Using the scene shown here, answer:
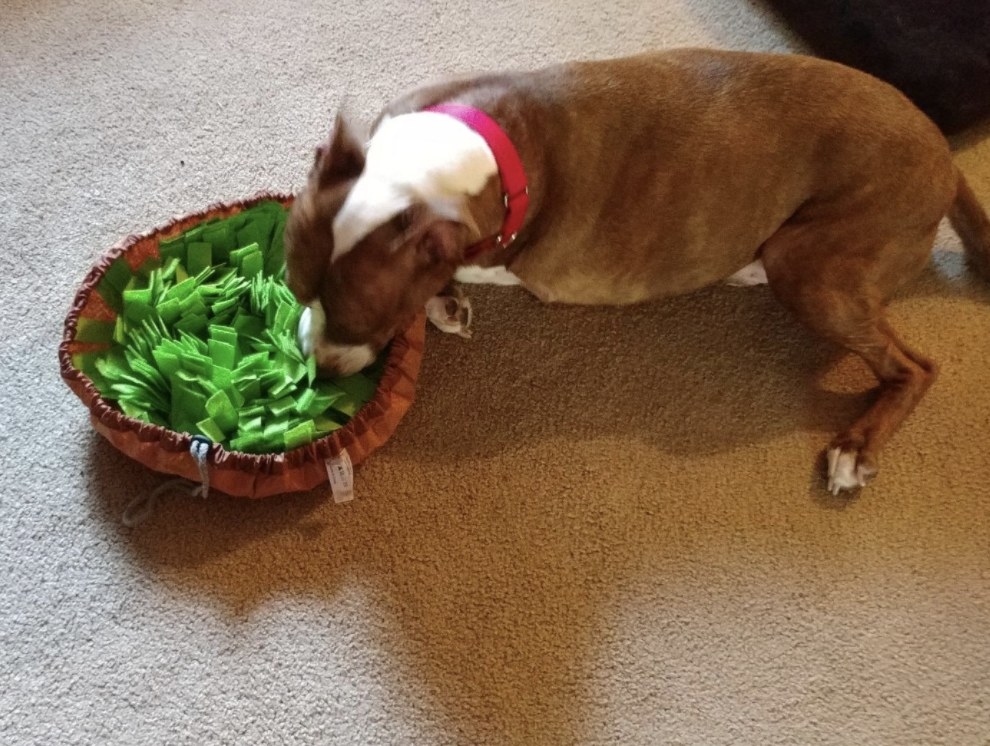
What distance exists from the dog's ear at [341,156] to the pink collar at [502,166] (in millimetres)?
180

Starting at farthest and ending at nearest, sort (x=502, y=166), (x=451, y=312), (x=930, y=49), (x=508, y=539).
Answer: (x=930, y=49) → (x=451, y=312) → (x=508, y=539) → (x=502, y=166)

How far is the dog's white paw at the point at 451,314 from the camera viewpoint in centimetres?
206

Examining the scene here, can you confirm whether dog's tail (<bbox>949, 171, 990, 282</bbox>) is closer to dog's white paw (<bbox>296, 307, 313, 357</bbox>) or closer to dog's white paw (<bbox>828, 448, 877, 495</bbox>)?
dog's white paw (<bbox>828, 448, 877, 495</bbox>)

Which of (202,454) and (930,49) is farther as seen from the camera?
(930,49)

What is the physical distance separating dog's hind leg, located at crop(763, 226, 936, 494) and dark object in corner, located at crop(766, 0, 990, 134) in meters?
0.59

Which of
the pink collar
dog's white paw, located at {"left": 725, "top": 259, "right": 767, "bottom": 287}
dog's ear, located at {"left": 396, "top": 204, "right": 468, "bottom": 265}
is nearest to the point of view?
dog's ear, located at {"left": 396, "top": 204, "right": 468, "bottom": 265}

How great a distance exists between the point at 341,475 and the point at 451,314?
0.47m

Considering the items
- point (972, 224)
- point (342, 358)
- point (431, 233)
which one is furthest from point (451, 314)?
point (972, 224)

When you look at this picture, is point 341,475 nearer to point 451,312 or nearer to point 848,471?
point 451,312

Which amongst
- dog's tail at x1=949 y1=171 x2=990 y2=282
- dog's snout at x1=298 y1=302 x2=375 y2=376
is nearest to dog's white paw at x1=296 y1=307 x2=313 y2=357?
dog's snout at x1=298 y1=302 x2=375 y2=376

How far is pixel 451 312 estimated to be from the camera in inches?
81.5

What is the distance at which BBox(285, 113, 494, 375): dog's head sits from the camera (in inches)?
58.3

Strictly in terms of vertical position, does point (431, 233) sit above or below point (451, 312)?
above

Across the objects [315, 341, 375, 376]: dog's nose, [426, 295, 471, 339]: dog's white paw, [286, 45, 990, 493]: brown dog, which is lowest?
[426, 295, 471, 339]: dog's white paw
